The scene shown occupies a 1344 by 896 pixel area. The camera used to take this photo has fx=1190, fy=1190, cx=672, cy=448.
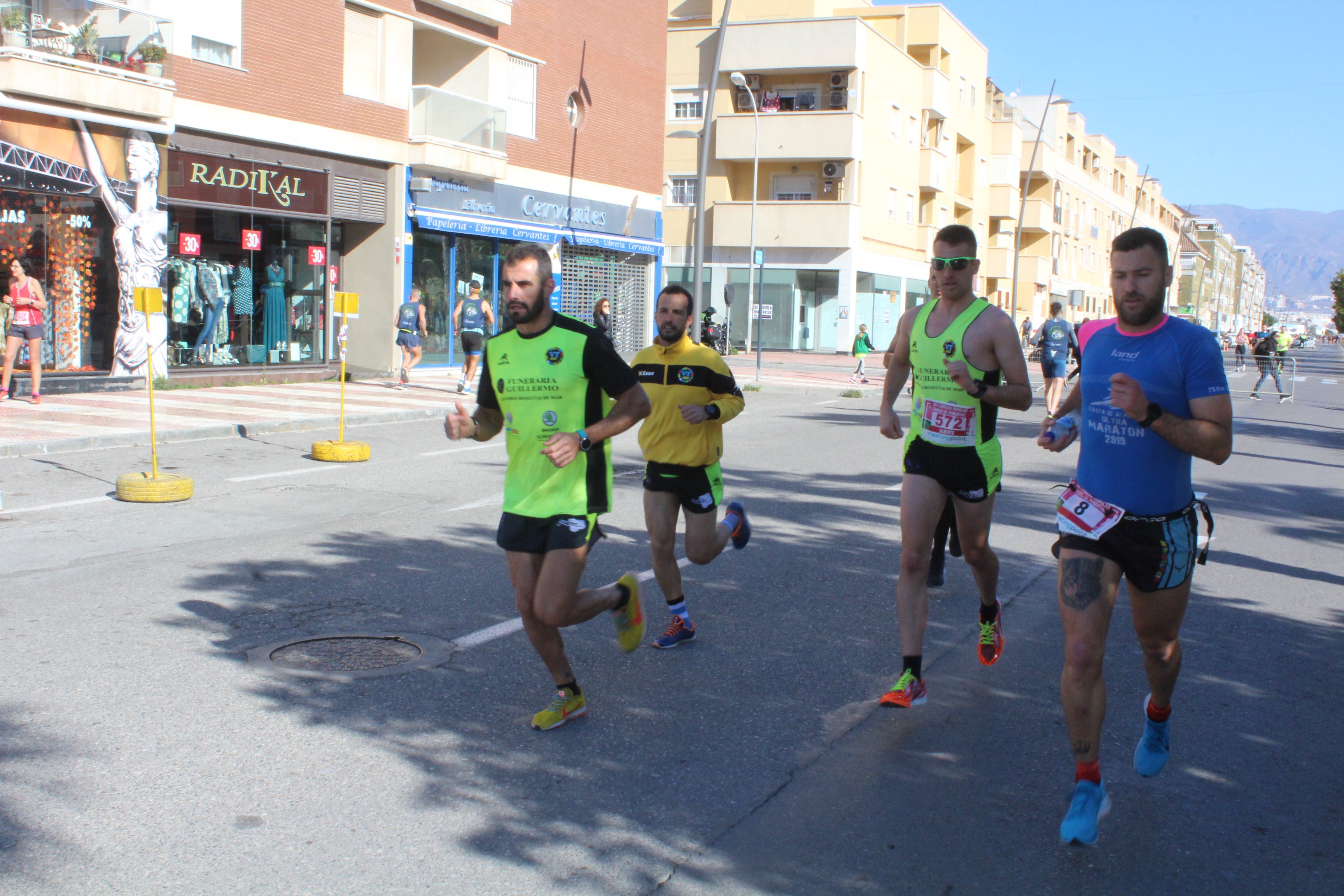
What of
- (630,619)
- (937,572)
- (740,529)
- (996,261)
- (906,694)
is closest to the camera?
(906,694)

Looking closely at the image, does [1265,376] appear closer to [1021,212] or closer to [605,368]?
[1021,212]

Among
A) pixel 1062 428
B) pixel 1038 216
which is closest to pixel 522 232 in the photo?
pixel 1062 428

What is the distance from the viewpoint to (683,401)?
578cm

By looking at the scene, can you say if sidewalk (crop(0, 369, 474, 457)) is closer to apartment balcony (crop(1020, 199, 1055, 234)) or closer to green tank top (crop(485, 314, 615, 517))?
green tank top (crop(485, 314, 615, 517))

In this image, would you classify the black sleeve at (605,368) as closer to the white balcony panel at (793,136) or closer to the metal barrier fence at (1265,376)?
the metal barrier fence at (1265,376)

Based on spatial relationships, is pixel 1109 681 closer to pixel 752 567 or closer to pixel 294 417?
pixel 752 567

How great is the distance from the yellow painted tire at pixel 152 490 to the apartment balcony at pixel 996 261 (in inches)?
2234

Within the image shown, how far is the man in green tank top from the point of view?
16.2ft

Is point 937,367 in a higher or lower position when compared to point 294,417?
higher

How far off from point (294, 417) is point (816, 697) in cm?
1137

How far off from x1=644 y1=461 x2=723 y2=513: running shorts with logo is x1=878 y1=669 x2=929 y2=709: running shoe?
4.33ft

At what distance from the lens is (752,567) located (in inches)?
293

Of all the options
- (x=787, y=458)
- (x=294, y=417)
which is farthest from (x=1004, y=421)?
(x=294, y=417)

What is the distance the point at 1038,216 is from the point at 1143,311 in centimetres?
6454
